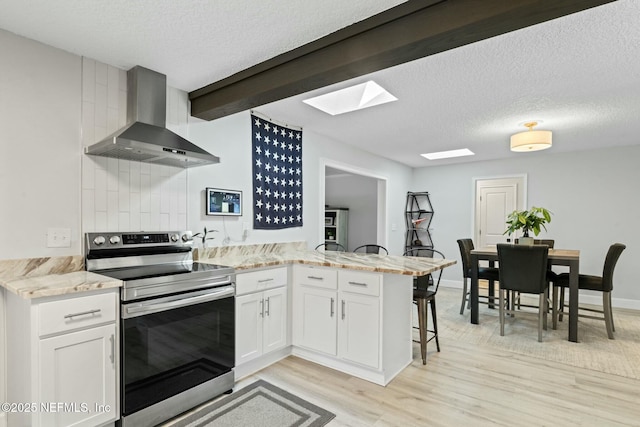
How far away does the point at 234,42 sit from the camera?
2148 millimetres

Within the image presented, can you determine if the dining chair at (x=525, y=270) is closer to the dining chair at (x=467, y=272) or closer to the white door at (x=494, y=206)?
the dining chair at (x=467, y=272)

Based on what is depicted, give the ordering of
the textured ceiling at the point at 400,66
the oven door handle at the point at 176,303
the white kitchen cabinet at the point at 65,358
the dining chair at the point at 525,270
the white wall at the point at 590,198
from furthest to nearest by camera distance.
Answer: the white wall at the point at 590,198
the dining chair at the point at 525,270
the oven door handle at the point at 176,303
the textured ceiling at the point at 400,66
the white kitchen cabinet at the point at 65,358

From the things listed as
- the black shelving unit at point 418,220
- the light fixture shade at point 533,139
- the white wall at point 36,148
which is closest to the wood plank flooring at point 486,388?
the white wall at point 36,148

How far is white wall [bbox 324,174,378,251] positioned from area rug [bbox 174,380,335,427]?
561 centimetres

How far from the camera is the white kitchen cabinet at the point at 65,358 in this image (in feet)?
5.40

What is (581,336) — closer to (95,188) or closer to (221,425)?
(221,425)

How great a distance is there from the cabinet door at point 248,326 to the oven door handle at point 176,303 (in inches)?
7.1

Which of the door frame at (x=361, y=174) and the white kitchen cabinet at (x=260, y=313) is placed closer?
the white kitchen cabinet at (x=260, y=313)

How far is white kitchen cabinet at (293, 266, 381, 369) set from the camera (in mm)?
2568

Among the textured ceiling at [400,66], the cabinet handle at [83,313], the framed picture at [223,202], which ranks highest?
the textured ceiling at [400,66]

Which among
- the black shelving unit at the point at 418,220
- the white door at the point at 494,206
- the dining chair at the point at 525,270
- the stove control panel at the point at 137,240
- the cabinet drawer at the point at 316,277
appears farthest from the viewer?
the black shelving unit at the point at 418,220

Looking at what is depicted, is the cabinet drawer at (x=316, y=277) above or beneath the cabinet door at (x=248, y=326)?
above

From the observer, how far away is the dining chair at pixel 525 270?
3.50 m

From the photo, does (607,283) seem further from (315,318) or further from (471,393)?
(315,318)
